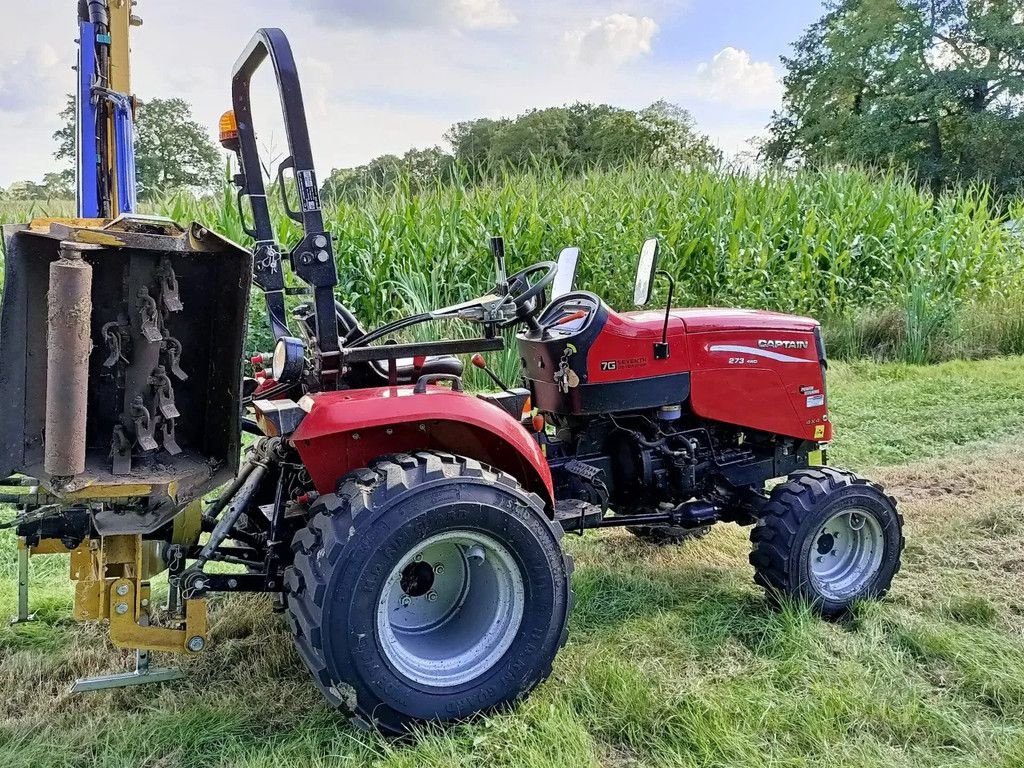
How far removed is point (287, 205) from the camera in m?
2.60

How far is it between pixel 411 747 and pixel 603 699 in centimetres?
63

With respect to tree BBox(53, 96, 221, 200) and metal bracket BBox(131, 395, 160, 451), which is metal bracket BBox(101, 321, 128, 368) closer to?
metal bracket BBox(131, 395, 160, 451)

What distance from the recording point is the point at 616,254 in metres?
7.81

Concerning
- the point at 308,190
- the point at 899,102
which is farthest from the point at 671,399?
the point at 899,102

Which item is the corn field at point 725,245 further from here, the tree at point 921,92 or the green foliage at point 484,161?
the tree at point 921,92

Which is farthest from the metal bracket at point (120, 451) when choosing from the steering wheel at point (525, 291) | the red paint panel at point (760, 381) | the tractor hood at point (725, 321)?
the red paint panel at point (760, 381)

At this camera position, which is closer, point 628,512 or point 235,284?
point 235,284

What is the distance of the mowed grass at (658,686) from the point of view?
2.30 meters

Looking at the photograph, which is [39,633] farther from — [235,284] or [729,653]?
[729,653]

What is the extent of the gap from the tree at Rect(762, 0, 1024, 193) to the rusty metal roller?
2534 centimetres

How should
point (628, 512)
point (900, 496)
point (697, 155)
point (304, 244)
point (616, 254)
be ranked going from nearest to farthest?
point (304, 244) → point (628, 512) → point (900, 496) → point (616, 254) → point (697, 155)

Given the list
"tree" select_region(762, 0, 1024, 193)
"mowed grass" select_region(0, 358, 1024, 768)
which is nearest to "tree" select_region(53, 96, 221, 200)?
"mowed grass" select_region(0, 358, 1024, 768)

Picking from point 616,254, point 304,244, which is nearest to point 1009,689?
point 304,244

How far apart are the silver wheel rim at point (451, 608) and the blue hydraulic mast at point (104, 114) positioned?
3.23m
